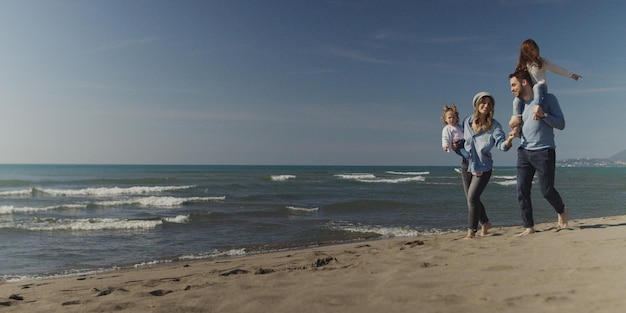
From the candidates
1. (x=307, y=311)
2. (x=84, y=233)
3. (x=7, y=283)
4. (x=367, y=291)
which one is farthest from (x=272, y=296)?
(x=84, y=233)

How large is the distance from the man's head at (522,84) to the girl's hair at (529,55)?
0.33ft

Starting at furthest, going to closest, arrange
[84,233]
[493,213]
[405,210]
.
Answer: [405,210], [493,213], [84,233]

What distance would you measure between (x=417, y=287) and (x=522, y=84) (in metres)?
3.46

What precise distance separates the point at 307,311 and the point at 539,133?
13.3ft

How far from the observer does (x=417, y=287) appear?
3.20 meters

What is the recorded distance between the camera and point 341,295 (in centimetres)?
312

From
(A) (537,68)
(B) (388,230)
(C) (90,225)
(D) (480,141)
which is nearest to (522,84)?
(A) (537,68)

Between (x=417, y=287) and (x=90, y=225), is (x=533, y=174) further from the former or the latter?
(x=90, y=225)

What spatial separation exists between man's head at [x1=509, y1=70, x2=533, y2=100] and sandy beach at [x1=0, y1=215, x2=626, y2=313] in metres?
1.92

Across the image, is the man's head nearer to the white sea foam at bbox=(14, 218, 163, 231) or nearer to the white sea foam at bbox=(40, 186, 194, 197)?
the white sea foam at bbox=(14, 218, 163, 231)

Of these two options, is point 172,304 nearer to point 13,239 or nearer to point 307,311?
point 307,311

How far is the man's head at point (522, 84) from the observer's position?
5.20 metres

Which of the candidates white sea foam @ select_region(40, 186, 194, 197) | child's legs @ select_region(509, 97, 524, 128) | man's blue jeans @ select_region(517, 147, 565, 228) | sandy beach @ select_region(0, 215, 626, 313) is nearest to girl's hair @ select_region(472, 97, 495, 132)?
child's legs @ select_region(509, 97, 524, 128)

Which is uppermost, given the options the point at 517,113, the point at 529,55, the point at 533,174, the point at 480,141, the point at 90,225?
the point at 529,55
